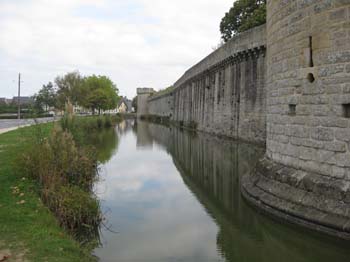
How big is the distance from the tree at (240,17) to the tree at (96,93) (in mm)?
22170

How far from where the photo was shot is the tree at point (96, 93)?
51.6 meters

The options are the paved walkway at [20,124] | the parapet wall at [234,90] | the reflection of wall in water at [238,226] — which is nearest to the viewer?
the reflection of wall in water at [238,226]

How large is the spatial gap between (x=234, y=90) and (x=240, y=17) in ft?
41.4

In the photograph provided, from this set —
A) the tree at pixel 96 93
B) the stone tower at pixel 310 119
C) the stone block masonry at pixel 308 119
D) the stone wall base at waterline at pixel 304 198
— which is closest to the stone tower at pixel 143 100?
the tree at pixel 96 93

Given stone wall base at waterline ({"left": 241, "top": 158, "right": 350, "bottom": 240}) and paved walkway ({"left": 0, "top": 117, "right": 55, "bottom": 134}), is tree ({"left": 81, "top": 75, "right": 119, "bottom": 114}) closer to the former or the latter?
paved walkway ({"left": 0, "top": 117, "right": 55, "bottom": 134})

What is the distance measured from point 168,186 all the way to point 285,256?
215 inches

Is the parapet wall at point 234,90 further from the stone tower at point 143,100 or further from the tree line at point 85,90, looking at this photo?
the stone tower at point 143,100

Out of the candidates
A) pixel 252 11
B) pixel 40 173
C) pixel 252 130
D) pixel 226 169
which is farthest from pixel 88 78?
pixel 40 173

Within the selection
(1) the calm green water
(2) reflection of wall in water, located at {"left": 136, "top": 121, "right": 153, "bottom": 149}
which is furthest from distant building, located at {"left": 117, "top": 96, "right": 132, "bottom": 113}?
(1) the calm green water

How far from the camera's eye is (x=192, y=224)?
7145 mm

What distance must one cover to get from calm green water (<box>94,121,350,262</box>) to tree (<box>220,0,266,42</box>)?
1780cm

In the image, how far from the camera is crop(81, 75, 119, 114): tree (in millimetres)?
51625

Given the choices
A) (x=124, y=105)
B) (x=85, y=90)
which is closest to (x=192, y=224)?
(x=85, y=90)

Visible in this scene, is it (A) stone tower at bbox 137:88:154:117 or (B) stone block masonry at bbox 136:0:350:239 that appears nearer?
(B) stone block masonry at bbox 136:0:350:239
